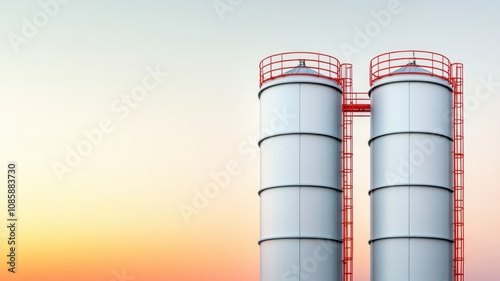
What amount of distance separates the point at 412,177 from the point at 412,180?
11 cm

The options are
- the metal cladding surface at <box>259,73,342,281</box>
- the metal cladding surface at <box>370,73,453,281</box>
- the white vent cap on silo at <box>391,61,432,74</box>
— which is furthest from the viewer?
the white vent cap on silo at <box>391,61,432,74</box>

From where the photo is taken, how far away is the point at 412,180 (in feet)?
114

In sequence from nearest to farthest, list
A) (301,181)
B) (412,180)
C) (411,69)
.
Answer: (412,180) → (301,181) → (411,69)

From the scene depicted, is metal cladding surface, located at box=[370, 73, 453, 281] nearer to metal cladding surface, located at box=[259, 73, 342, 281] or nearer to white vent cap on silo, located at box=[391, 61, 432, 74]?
white vent cap on silo, located at box=[391, 61, 432, 74]

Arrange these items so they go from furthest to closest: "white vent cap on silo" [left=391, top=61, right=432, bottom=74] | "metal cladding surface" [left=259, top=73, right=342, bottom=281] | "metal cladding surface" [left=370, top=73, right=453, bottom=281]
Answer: "white vent cap on silo" [left=391, top=61, right=432, bottom=74] → "metal cladding surface" [left=259, top=73, right=342, bottom=281] → "metal cladding surface" [left=370, top=73, right=453, bottom=281]

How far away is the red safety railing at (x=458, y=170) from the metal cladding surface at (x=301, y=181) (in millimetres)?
4035

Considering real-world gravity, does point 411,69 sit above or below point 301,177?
above

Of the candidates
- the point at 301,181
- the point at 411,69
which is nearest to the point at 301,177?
the point at 301,181

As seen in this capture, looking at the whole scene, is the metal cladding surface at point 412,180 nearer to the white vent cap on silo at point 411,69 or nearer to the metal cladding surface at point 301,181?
the white vent cap on silo at point 411,69

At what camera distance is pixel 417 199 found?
34656 millimetres

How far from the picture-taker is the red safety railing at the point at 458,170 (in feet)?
117

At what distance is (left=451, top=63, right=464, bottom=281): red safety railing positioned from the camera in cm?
3559

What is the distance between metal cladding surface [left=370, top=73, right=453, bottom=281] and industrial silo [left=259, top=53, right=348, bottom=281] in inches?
57.2

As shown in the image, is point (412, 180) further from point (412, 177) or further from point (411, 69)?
→ point (411, 69)
